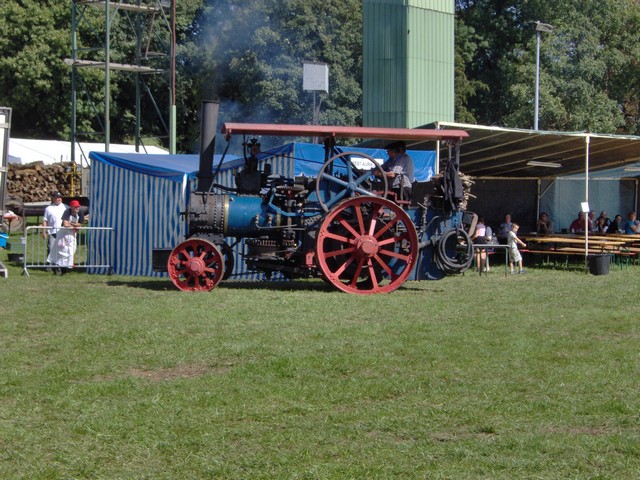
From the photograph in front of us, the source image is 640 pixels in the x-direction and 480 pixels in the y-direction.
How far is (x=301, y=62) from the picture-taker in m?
36.1

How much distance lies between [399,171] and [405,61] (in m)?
12.1

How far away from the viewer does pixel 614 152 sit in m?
21.2

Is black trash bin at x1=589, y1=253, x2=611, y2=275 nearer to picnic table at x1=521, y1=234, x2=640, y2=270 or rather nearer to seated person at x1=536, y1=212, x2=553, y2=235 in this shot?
picnic table at x1=521, y1=234, x2=640, y2=270

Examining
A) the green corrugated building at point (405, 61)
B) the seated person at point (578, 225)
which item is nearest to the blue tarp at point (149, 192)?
the seated person at point (578, 225)

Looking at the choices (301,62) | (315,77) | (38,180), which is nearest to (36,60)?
(38,180)

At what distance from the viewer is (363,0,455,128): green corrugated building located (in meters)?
25.0

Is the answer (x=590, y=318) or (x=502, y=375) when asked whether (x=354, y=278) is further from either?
(x=502, y=375)

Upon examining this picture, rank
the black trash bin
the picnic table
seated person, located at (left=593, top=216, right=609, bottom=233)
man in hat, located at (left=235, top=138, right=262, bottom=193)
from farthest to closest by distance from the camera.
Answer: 1. seated person, located at (left=593, top=216, right=609, bottom=233)
2. the picnic table
3. the black trash bin
4. man in hat, located at (left=235, top=138, right=262, bottom=193)

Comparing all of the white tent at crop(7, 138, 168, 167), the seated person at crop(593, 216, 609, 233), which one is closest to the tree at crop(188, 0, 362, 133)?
the white tent at crop(7, 138, 168, 167)

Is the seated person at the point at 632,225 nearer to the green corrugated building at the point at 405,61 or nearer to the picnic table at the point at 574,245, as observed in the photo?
the picnic table at the point at 574,245

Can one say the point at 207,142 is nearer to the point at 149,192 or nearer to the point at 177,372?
the point at 149,192

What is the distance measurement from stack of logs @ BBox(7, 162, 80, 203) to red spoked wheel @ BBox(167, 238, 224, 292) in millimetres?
19004

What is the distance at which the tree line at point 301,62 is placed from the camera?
35906 millimetres

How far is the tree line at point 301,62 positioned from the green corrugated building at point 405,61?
9994mm
